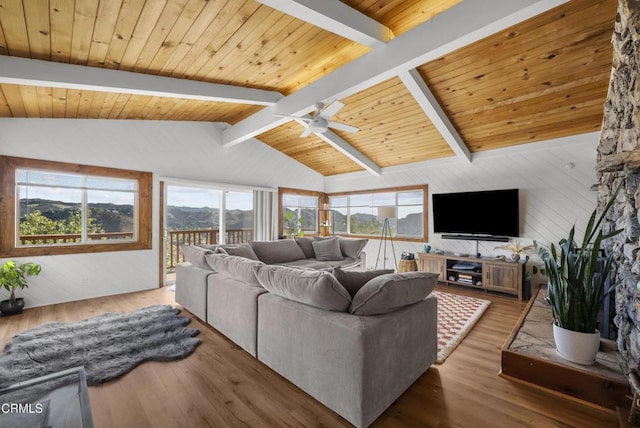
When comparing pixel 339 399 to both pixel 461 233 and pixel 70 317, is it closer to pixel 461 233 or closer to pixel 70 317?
pixel 70 317

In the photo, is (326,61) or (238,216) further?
(238,216)

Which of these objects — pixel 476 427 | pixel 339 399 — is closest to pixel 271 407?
pixel 339 399

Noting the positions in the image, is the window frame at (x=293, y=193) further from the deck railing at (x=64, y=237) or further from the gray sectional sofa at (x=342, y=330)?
the gray sectional sofa at (x=342, y=330)

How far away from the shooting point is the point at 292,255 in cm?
503

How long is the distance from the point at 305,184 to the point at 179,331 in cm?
533

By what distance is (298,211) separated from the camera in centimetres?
767

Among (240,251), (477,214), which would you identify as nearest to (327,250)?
(240,251)

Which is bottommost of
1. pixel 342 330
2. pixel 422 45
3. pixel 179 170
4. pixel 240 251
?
pixel 342 330

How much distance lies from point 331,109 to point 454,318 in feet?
10.3

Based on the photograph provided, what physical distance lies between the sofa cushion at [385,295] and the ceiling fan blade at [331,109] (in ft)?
7.69

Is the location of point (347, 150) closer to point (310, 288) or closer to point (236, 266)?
point (236, 266)

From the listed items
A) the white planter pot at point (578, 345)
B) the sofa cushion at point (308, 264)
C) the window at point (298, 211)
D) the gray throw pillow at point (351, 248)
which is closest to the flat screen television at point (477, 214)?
the gray throw pillow at point (351, 248)

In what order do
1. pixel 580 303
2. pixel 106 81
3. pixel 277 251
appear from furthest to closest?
1. pixel 277 251
2. pixel 106 81
3. pixel 580 303

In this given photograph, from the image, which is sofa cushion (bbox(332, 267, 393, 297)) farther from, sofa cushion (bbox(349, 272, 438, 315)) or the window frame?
the window frame
